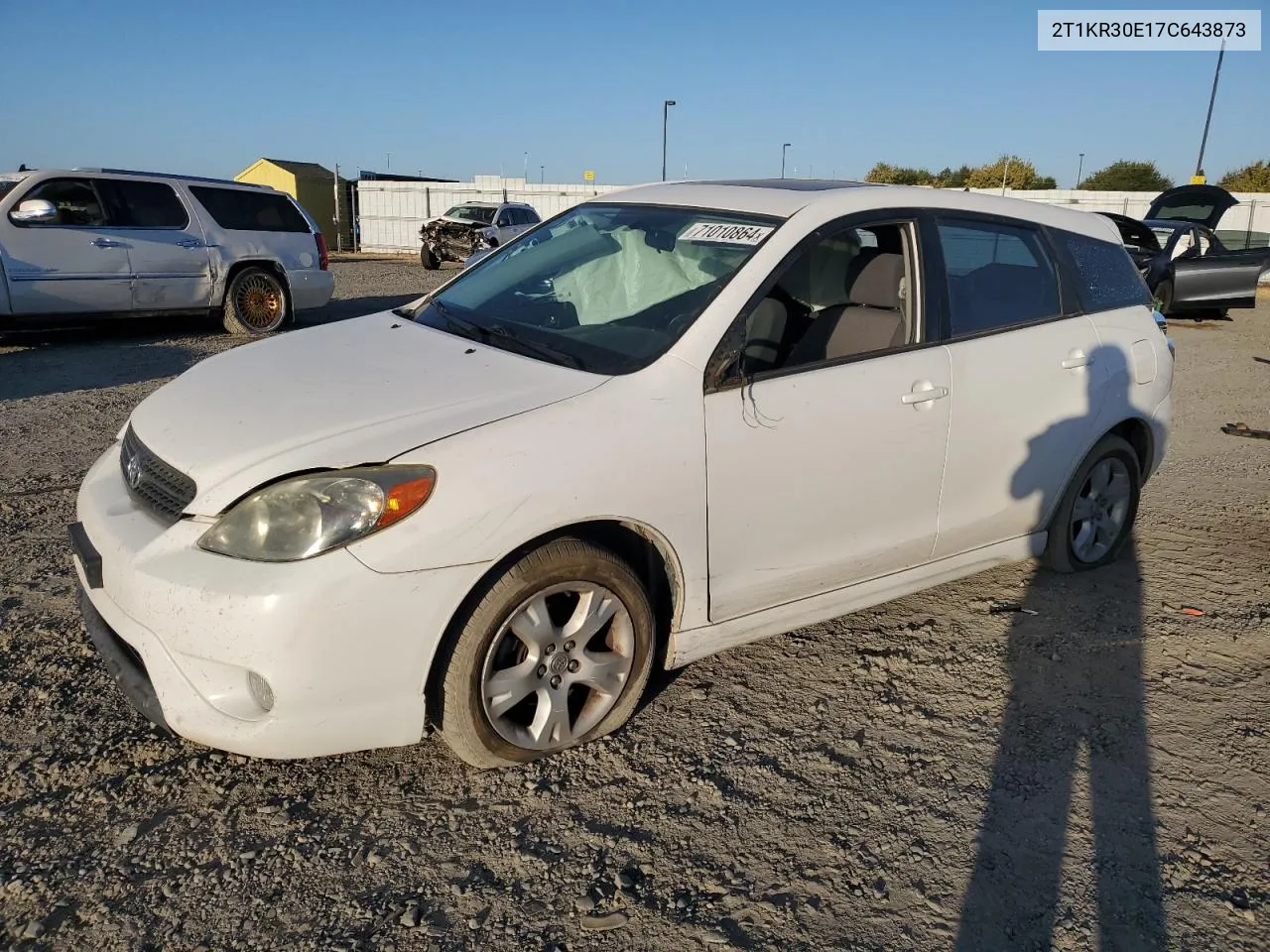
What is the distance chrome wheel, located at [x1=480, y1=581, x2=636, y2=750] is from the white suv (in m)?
8.69

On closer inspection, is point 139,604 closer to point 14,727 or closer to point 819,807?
point 14,727

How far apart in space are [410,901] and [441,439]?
3.85 ft

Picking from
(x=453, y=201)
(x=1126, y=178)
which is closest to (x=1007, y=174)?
(x=1126, y=178)

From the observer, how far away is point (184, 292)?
34.6 ft

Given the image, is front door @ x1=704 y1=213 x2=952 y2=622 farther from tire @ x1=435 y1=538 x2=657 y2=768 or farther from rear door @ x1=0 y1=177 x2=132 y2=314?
rear door @ x1=0 y1=177 x2=132 y2=314

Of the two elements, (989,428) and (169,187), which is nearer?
(989,428)

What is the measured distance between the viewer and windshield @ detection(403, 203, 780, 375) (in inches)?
126

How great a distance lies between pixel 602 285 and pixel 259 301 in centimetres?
881

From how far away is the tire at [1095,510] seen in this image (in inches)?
170

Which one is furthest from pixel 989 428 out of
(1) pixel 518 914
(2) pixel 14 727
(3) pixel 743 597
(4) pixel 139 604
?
(2) pixel 14 727

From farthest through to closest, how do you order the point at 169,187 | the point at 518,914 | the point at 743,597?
the point at 169,187, the point at 743,597, the point at 518,914

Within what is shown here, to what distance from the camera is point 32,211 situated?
913cm

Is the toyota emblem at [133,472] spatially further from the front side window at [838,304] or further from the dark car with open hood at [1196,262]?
the dark car with open hood at [1196,262]

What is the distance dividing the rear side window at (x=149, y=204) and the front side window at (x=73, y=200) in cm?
20
